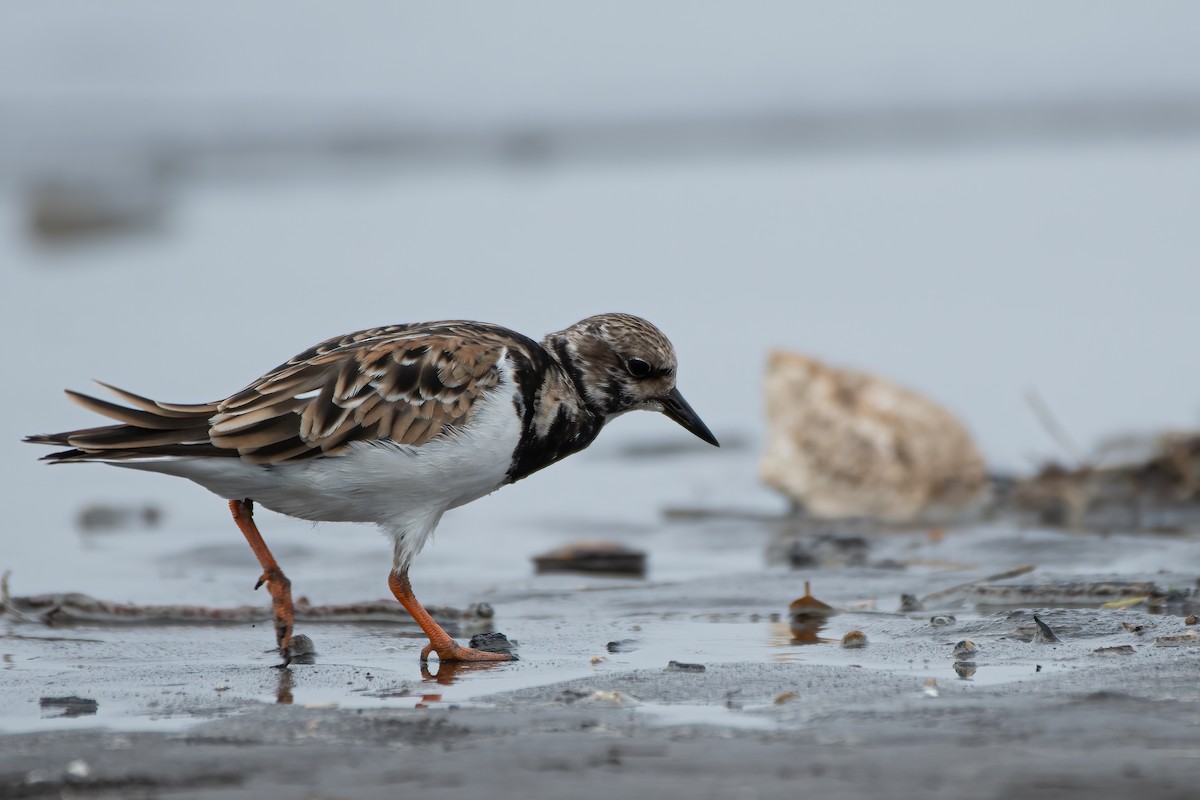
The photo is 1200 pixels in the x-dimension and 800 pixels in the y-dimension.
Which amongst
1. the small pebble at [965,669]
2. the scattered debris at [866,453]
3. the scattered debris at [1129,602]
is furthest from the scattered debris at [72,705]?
the scattered debris at [866,453]

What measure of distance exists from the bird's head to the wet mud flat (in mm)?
694

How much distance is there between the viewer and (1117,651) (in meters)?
4.08

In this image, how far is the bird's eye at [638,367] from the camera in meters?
4.96

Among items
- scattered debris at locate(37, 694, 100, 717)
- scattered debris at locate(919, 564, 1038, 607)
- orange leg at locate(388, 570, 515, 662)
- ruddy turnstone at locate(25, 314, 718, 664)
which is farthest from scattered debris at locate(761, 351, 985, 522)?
scattered debris at locate(37, 694, 100, 717)

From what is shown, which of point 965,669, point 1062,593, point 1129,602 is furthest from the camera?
point 1062,593

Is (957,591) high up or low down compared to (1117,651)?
up

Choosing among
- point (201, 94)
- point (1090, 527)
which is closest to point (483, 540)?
point (1090, 527)

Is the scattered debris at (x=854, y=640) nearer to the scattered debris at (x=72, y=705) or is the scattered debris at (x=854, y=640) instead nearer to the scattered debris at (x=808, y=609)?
the scattered debris at (x=808, y=609)

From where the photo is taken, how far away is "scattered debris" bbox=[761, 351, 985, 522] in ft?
22.8

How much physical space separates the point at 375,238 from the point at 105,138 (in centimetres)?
571

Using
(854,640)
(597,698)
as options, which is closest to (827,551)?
(854,640)

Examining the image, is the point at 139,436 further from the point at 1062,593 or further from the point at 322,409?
the point at 1062,593

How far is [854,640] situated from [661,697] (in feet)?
2.93

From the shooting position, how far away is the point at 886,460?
696 cm
